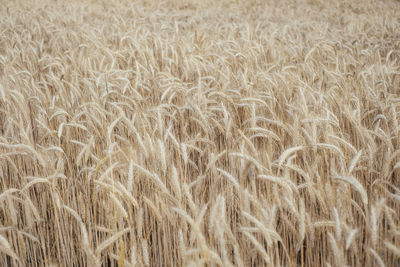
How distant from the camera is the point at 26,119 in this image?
1793mm

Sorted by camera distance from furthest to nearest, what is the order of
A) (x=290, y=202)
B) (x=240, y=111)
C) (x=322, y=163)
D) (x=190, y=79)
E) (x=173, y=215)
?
1. (x=190, y=79)
2. (x=240, y=111)
3. (x=322, y=163)
4. (x=173, y=215)
5. (x=290, y=202)

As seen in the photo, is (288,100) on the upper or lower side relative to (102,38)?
lower

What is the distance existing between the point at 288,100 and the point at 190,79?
36.5 inches

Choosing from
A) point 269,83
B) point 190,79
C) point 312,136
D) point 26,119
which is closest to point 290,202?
point 312,136

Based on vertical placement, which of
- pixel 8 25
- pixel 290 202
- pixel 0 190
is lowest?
pixel 0 190

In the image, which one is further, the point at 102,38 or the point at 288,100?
the point at 102,38

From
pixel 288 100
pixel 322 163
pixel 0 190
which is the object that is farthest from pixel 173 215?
pixel 288 100

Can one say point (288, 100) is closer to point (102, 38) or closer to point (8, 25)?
point (102, 38)

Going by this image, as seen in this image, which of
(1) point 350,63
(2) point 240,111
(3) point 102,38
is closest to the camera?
(2) point 240,111

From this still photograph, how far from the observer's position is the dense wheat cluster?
3.29 feet

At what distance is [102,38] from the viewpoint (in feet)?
13.5

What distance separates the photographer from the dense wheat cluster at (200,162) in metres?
1.00

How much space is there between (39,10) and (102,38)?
392 centimetres

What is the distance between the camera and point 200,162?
1.56m
